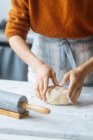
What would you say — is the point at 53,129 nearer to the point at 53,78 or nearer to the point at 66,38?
the point at 53,78

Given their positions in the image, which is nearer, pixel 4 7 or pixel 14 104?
pixel 14 104

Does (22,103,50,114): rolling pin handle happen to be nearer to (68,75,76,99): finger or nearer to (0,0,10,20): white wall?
(68,75,76,99): finger

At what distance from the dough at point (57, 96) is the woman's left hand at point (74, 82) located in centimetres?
2

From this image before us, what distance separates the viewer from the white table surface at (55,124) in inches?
33.2

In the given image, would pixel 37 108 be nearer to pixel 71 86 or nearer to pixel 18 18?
pixel 71 86

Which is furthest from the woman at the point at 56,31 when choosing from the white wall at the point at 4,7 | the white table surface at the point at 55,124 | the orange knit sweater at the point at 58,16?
the white wall at the point at 4,7

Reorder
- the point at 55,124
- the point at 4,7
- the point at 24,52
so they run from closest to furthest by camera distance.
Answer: the point at 55,124 → the point at 24,52 → the point at 4,7

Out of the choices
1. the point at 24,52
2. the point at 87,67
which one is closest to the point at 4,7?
the point at 24,52

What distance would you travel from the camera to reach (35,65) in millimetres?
1127

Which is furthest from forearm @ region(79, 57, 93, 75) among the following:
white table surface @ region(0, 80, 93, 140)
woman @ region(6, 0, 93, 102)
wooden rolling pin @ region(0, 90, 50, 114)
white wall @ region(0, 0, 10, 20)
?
white wall @ region(0, 0, 10, 20)

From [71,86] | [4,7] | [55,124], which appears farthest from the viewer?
[4,7]

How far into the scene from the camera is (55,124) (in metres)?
0.90

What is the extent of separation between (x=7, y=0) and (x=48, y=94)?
122 cm

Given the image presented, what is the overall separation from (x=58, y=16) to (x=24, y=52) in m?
0.17
